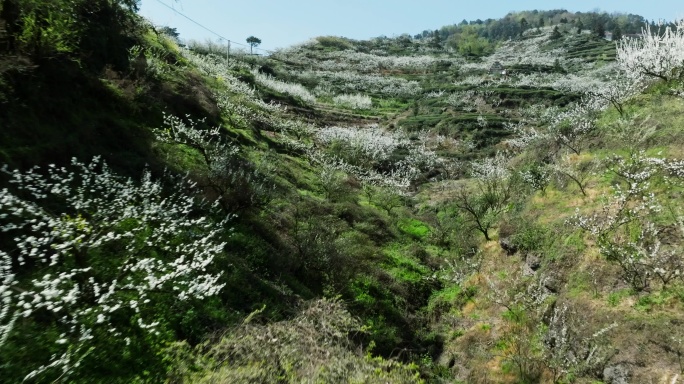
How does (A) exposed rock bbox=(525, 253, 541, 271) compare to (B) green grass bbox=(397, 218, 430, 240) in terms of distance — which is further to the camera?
(B) green grass bbox=(397, 218, 430, 240)

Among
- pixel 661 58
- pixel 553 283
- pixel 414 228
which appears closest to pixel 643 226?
pixel 553 283

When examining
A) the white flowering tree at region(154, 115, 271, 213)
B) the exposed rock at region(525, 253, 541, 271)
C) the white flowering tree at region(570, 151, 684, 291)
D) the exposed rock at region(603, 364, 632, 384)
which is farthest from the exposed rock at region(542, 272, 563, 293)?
the white flowering tree at region(154, 115, 271, 213)

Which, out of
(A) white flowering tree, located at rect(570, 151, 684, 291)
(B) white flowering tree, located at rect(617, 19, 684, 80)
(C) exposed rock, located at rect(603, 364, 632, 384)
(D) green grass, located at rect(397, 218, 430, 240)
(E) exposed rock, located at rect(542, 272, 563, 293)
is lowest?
(D) green grass, located at rect(397, 218, 430, 240)

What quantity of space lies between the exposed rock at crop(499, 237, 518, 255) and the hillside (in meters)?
0.07

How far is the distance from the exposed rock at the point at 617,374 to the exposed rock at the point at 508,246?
5623 millimetres

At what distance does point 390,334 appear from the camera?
11.4m

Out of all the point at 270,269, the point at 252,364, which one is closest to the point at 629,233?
the point at 270,269

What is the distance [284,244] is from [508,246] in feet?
24.7

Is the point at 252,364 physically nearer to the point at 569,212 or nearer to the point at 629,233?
the point at 629,233

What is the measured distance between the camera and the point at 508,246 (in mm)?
13836

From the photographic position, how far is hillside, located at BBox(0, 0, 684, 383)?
5672 mm

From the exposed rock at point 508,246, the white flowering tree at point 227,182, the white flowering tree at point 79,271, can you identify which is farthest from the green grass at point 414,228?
the white flowering tree at point 79,271

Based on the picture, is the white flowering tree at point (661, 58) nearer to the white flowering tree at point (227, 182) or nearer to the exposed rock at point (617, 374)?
the exposed rock at point (617, 374)

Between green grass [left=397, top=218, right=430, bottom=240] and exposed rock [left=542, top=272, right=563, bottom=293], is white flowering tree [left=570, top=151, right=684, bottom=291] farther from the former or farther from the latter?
green grass [left=397, top=218, right=430, bottom=240]
